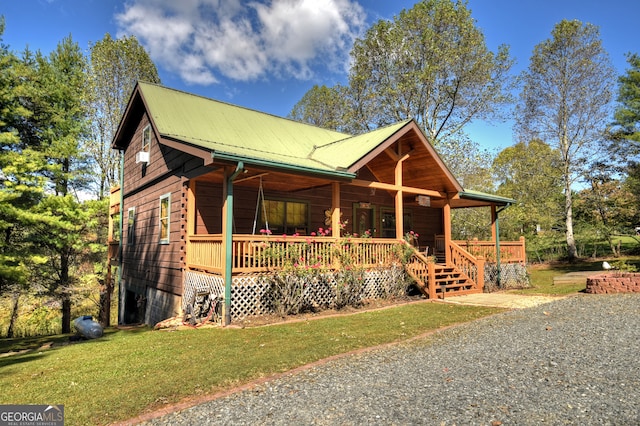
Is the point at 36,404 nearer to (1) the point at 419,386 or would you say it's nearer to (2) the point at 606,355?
(1) the point at 419,386

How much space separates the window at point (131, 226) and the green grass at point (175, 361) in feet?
28.0

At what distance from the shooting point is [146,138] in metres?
14.9

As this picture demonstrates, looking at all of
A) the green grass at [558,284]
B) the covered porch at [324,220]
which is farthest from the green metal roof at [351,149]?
the green grass at [558,284]

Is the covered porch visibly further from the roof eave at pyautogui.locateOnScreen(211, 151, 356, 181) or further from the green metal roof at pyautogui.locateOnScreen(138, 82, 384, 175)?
the green metal roof at pyautogui.locateOnScreen(138, 82, 384, 175)

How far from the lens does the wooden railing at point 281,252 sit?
9.06 meters

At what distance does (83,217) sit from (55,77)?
8988mm

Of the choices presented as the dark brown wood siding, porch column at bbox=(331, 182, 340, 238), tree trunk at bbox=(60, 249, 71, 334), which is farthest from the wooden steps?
tree trunk at bbox=(60, 249, 71, 334)

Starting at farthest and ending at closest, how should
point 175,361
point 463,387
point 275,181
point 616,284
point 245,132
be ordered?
point 245,132, point 275,181, point 616,284, point 175,361, point 463,387

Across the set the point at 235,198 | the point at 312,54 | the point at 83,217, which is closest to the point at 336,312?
the point at 235,198

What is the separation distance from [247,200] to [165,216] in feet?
8.79

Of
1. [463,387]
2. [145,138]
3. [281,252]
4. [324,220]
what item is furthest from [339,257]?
[145,138]

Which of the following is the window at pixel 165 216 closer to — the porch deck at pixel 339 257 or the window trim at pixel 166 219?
the window trim at pixel 166 219

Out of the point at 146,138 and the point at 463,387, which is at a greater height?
the point at 146,138

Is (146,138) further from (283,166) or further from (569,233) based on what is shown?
(569,233)
